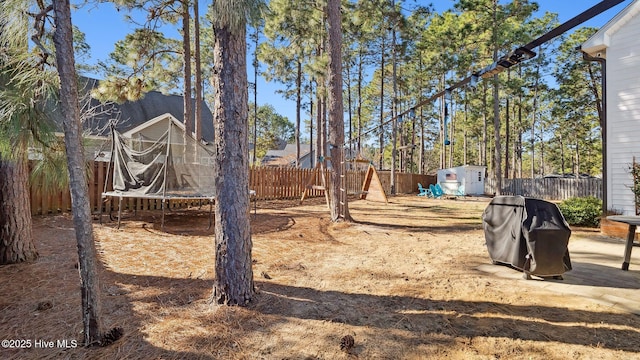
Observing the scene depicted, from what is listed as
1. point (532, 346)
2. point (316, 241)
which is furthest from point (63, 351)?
point (316, 241)

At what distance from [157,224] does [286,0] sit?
1003cm

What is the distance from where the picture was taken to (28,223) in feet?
12.2

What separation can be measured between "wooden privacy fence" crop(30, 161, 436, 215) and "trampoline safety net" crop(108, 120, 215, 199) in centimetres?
73

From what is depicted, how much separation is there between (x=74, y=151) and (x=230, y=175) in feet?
3.41

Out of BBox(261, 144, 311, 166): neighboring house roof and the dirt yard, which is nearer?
the dirt yard

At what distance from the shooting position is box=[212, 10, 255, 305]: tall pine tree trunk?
2.58 meters

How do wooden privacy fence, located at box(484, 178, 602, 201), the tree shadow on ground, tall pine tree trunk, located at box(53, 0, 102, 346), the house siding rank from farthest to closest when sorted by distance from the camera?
1. wooden privacy fence, located at box(484, 178, 602, 201)
2. the house siding
3. the tree shadow on ground
4. tall pine tree trunk, located at box(53, 0, 102, 346)

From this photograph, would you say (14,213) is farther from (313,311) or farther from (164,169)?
(313,311)

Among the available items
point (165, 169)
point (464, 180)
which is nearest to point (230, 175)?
point (165, 169)

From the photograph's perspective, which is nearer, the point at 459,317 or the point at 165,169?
the point at 459,317

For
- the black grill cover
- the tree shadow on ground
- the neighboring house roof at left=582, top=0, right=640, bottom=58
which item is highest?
the neighboring house roof at left=582, top=0, right=640, bottom=58

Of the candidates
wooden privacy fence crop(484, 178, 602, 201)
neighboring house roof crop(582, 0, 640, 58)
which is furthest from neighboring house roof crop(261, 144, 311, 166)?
neighboring house roof crop(582, 0, 640, 58)

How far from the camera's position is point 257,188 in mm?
12391

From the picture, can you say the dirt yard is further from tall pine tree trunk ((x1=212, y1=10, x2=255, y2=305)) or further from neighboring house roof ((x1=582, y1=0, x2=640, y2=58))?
neighboring house roof ((x1=582, y1=0, x2=640, y2=58))
